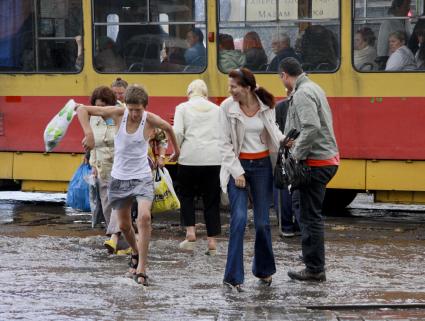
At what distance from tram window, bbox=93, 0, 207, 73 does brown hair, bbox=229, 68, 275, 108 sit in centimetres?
524

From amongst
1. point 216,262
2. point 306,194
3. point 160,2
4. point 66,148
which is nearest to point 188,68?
point 160,2

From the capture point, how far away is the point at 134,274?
32.3 feet

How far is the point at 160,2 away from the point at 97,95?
3735mm

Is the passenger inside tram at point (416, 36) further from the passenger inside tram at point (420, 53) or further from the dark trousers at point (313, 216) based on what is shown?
the dark trousers at point (313, 216)

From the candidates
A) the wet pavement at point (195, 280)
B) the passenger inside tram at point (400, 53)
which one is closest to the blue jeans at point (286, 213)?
the wet pavement at point (195, 280)

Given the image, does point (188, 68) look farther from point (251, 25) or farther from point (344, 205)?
point (344, 205)

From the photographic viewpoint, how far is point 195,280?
9.98 meters

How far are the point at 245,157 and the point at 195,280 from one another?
3.96 ft

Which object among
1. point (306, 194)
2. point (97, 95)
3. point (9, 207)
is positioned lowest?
point (9, 207)

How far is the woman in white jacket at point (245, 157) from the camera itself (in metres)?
9.42

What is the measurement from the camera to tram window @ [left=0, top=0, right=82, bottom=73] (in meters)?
15.2

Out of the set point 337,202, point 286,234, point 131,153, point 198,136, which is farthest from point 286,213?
point 131,153

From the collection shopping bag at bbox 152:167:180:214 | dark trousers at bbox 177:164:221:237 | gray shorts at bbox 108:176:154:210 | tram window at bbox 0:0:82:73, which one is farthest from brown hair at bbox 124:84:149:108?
tram window at bbox 0:0:82:73

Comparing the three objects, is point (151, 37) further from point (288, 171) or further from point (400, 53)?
point (288, 171)
